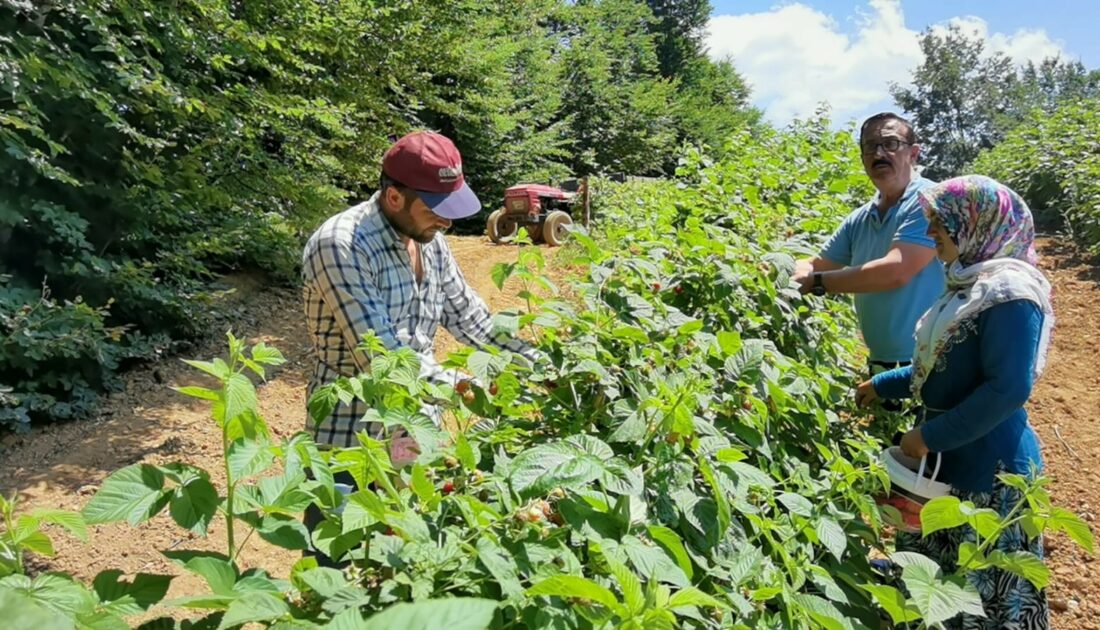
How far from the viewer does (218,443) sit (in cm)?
469

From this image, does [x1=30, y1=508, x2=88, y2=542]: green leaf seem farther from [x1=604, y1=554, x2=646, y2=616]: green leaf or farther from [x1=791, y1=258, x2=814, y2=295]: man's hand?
[x1=791, y1=258, x2=814, y2=295]: man's hand

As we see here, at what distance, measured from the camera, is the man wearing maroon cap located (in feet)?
6.50

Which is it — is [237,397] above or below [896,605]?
above

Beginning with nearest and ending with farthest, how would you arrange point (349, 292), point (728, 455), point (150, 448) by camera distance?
point (728, 455) < point (349, 292) < point (150, 448)

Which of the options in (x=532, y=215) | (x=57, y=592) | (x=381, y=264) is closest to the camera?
(x=57, y=592)

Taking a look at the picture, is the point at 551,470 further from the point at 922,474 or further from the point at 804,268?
the point at 804,268

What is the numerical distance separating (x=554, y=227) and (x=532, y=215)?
18.4 inches

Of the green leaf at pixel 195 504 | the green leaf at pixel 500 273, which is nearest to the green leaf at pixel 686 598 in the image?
the green leaf at pixel 195 504

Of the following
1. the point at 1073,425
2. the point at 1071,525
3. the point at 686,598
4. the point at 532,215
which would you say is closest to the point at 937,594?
the point at 1071,525

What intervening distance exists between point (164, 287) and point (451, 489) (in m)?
4.85

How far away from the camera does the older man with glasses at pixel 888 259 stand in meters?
2.67

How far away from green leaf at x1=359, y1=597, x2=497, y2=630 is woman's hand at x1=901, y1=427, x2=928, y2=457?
194cm

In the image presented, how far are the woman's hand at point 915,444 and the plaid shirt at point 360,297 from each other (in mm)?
1097

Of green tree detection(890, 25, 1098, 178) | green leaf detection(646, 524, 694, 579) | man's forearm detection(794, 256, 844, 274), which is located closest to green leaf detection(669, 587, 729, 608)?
green leaf detection(646, 524, 694, 579)
